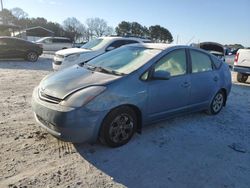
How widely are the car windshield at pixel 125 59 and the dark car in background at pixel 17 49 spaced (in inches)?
447

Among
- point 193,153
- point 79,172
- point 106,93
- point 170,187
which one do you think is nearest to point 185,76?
point 193,153

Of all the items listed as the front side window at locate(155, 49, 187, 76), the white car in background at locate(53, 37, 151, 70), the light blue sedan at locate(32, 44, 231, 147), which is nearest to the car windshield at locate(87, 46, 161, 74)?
the light blue sedan at locate(32, 44, 231, 147)

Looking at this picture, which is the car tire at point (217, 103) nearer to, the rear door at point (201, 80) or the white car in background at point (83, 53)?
the rear door at point (201, 80)

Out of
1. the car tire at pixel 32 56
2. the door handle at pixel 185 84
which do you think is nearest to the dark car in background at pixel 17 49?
the car tire at pixel 32 56

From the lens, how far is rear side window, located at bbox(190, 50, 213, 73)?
5.16 meters

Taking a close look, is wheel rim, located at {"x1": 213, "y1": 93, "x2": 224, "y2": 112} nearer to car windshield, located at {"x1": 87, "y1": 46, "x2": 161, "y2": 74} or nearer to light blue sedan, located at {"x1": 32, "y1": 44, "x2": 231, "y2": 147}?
light blue sedan, located at {"x1": 32, "y1": 44, "x2": 231, "y2": 147}

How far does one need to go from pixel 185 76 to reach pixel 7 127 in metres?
3.23

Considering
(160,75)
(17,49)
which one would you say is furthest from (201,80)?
(17,49)

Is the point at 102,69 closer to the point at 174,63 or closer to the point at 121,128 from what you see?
the point at 121,128

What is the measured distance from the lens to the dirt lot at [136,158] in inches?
126

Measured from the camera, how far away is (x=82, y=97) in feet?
11.6

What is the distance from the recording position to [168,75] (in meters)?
4.28

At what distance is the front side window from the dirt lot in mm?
1048

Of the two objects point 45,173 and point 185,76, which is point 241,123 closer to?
point 185,76
